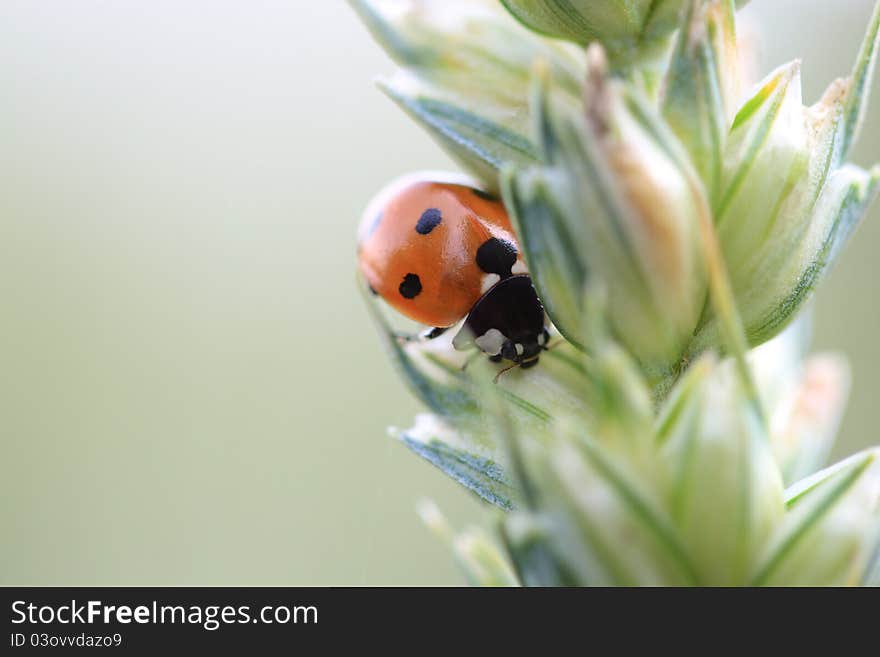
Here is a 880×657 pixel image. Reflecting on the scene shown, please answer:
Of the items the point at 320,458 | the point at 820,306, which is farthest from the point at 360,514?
the point at 820,306

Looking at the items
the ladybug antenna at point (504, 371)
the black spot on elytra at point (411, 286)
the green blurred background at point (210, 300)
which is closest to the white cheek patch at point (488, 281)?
the black spot on elytra at point (411, 286)

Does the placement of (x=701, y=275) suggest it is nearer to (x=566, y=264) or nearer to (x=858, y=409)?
(x=566, y=264)

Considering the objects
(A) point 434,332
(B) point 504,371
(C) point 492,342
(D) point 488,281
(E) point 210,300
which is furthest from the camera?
(E) point 210,300

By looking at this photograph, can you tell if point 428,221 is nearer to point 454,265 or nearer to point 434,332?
point 454,265

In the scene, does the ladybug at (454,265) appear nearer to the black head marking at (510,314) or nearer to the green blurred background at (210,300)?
the black head marking at (510,314)

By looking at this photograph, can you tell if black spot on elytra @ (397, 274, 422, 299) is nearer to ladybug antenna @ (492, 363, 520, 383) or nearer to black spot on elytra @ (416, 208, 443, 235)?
black spot on elytra @ (416, 208, 443, 235)

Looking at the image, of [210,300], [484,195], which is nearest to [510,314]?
[484,195]
